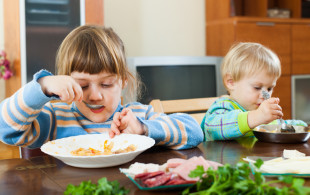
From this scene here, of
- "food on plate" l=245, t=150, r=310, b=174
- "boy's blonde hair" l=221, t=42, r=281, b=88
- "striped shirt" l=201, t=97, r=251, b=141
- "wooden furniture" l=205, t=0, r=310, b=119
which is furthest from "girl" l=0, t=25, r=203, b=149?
"wooden furniture" l=205, t=0, r=310, b=119

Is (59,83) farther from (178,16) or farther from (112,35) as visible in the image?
(178,16)

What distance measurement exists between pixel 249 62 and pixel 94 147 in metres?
0.79

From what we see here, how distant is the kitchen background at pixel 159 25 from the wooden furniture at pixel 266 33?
11cm

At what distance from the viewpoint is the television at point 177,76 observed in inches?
118

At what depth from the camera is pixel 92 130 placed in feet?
4.17

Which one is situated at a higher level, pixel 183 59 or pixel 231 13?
pixel 231 13

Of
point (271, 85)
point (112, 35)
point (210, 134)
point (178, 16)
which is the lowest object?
point (210, 134)

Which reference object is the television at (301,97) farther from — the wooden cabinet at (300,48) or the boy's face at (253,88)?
the boy's face at (253,88)

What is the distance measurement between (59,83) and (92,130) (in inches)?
13.2

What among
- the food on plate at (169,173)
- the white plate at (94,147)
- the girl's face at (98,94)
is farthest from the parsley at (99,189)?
the girl's face at (98,94)

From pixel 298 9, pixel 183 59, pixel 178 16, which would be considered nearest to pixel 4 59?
pixel 183 59

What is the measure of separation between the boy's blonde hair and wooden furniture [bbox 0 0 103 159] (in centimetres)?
141

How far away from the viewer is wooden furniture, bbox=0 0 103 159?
8.94 ft

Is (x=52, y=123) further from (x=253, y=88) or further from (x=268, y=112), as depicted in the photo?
(x=253, y=88)
